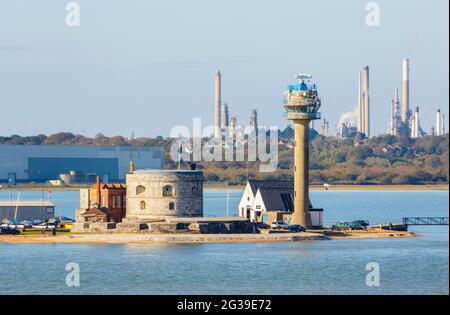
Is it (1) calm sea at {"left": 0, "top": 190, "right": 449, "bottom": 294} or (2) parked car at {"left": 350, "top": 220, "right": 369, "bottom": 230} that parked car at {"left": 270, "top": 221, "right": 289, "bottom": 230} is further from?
(2) parked car at {"left": 350, "top": 220, "right": 369, "bottom": 230}

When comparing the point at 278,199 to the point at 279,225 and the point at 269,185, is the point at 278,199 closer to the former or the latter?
the point at 269,185

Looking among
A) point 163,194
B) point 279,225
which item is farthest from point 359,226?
point 163,194

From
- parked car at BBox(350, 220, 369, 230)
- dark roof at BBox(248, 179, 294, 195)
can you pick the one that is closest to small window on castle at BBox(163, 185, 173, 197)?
dark roof at BBox(248, 179, 294, 195)

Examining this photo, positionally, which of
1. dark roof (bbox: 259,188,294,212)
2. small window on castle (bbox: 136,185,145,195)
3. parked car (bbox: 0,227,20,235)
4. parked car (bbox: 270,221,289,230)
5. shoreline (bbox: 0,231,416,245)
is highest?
small window on castle (bbox: 136,185,145,195)

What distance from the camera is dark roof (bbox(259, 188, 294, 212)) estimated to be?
112250mm

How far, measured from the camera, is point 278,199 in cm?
11262

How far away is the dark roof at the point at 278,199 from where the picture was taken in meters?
112

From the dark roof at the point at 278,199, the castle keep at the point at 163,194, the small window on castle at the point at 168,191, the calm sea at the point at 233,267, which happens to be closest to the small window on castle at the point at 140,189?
the castle keep at the point at 163,194

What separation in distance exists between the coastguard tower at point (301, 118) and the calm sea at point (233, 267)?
228 inches

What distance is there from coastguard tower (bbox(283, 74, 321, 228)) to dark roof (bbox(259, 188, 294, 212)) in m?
4.52

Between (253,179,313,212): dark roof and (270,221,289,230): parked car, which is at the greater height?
(253,179,313,212): dark roof

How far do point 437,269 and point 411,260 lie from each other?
5204 mm

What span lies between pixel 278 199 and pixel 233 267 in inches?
1094

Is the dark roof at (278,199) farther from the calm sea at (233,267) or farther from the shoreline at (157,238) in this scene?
the calm sea at (233,267)
